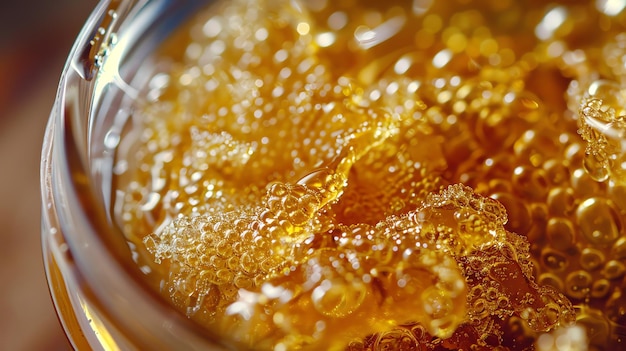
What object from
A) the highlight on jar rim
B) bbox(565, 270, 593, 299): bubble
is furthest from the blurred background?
bbox(565, 270, 593, 299): bubble

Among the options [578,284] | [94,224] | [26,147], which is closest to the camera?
[94,224]

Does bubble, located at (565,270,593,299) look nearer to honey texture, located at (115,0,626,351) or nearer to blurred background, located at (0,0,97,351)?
honey texture, located at (115,0,626,351)

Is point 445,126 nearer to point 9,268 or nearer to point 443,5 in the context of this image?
point 443,5

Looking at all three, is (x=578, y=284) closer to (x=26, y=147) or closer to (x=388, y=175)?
(x=388, y=175)

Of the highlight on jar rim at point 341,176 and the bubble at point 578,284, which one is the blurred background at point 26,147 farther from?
the bubble at point 578,284

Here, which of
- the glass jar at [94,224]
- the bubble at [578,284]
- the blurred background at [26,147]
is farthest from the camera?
the blurred background at [26,147]

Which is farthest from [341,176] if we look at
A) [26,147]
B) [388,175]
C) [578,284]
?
[26,147]

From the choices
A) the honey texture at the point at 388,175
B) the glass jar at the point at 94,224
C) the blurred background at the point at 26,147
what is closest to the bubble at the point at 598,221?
the honey texture at the point at 388,175
